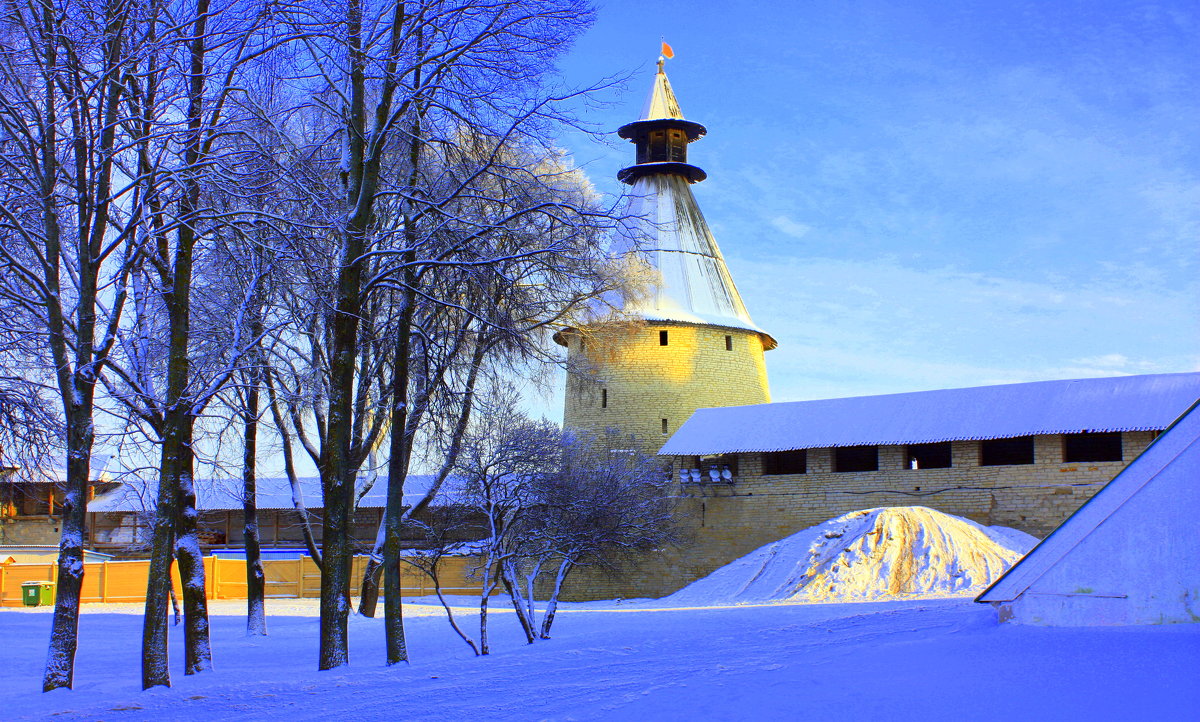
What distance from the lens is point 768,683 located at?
196 inches

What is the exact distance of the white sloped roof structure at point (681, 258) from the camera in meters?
28.4

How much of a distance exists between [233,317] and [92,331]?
2569 millimetres

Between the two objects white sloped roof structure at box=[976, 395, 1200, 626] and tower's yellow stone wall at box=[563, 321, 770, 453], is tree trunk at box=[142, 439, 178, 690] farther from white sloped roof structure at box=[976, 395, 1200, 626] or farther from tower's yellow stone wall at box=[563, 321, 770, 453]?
tower's yellow stone wall at box=[563, 321, 770, 453]

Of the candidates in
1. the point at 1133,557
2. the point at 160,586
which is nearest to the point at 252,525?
the point at 160,586

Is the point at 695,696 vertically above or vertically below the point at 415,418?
below

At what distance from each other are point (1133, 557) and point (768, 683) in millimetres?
1943

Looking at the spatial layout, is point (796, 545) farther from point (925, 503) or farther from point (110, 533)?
point (110, 533)

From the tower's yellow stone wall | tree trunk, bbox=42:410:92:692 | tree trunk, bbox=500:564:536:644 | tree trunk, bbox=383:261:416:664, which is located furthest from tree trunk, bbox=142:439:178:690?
the tower's yellow stone wall

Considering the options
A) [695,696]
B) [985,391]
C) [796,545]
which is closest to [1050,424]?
[985,391]

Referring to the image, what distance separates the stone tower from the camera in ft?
90.2

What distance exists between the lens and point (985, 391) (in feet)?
72.0

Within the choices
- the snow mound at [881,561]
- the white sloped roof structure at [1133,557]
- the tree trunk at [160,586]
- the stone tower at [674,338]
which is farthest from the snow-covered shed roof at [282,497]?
the white sloped roof structure at [1133,557]

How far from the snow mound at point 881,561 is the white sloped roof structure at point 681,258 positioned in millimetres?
8808

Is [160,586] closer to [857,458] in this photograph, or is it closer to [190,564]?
[190,564]
